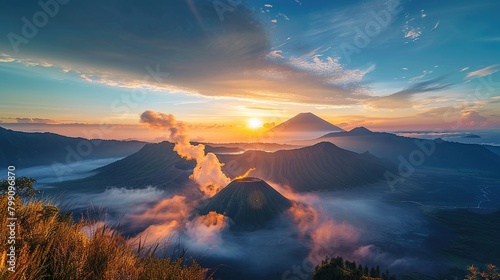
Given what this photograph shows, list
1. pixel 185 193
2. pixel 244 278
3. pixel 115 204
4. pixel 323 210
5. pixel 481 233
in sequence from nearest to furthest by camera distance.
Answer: pixel 244 278, pixel 481 233, pixel 323 210, pixel 115 204, pixel 185 193

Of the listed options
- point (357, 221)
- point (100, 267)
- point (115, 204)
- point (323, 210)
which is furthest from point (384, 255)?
point (115, 204)

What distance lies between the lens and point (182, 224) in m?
126

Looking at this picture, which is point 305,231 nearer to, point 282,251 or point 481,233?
point 282,251

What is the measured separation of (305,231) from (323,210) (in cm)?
4571

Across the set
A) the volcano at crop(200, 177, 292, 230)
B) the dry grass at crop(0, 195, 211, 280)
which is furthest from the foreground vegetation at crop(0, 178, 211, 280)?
the volcano at crop(200, 177, 292, 230)

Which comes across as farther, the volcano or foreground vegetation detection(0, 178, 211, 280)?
the volcano

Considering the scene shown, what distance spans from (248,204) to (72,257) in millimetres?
129240

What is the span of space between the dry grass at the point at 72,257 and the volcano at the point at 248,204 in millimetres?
124460

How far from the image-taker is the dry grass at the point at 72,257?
475 centimetres

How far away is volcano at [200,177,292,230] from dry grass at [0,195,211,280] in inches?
4900

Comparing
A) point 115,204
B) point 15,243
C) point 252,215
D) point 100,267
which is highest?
point 15,243

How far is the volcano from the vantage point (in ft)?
420

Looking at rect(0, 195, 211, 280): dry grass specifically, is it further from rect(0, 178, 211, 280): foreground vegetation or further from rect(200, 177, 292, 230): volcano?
rect(200, 177, 292, 230): volcano

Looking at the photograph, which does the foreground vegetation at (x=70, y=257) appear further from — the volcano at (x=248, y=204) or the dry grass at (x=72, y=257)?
the volcano at (x=248, y=204)
